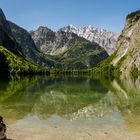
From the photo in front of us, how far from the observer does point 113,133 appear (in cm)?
3662

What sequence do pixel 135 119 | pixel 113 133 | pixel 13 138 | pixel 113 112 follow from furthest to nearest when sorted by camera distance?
pixel 113 112 → pixel 135 119 → pixel 113 133 → pixel 13 138

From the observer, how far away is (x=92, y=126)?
1629 inches

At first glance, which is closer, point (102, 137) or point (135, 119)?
point (102, 137)

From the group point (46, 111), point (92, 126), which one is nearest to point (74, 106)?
point (46, 111)

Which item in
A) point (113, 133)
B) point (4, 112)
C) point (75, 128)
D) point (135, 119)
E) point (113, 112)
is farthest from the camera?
point (113, 112)

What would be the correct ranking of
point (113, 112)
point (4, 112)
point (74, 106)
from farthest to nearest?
point (74, 106) < point (113, 112) < point (4, 112)

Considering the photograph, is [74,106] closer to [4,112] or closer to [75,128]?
[4,112]

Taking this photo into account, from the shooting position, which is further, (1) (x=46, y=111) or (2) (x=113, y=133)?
(1) (x=46, y=111)

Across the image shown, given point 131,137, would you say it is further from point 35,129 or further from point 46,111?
point 46,111

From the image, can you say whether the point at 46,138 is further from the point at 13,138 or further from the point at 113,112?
the point at 113,112

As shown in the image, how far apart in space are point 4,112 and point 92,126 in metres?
15.9

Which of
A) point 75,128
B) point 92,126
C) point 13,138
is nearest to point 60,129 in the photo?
point 75,128

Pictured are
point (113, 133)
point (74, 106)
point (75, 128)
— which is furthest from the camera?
point (74, 106)

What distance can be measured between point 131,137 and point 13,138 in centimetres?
1142
